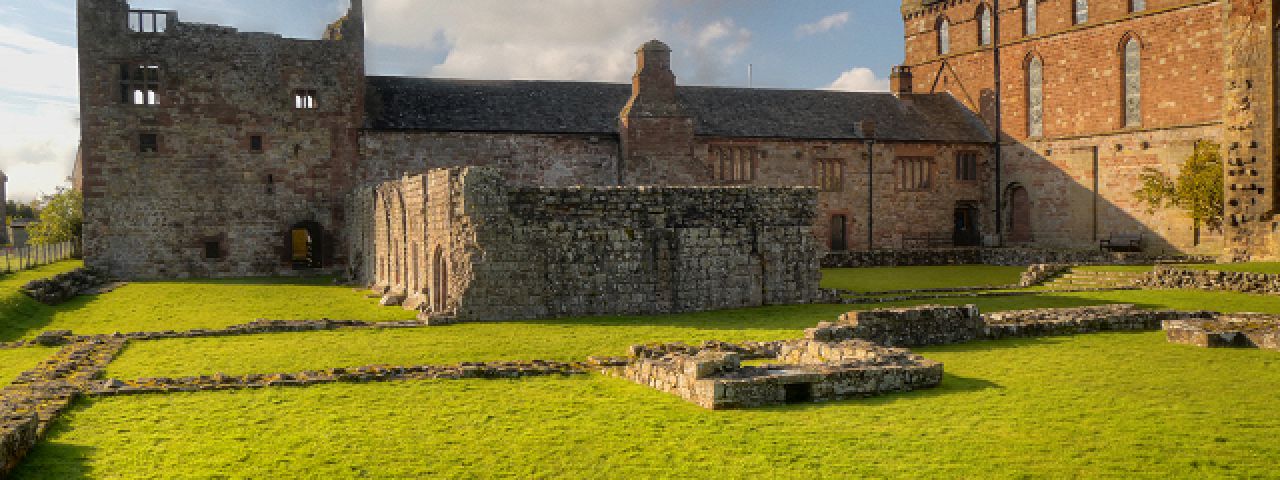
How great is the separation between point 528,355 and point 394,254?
458 inches

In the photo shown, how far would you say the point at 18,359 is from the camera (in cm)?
1413

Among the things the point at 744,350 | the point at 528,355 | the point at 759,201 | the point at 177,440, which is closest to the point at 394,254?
the point at 759,201

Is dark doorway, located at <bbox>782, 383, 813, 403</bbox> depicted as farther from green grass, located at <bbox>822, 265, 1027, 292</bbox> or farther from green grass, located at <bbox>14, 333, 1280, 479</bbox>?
green grass, located at <bbox>822, 265, 1027, 292</bbox>

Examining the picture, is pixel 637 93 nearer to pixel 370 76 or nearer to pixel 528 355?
pixel 370 76

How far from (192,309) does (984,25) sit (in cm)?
3582

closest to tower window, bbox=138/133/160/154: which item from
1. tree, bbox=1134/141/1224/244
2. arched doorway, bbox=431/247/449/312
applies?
arched doorway, bbox=431/247/449/312

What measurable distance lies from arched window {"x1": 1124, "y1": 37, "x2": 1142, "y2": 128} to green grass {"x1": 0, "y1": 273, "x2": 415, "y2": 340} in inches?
1165

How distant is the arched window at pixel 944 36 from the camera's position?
46.0 meters

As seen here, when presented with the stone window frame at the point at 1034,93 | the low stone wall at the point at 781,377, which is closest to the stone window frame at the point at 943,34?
the stone window frame at the point at 1034,93

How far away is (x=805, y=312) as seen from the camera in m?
19.8

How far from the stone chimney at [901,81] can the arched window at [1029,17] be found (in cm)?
519

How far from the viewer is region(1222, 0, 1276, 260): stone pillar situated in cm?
2911

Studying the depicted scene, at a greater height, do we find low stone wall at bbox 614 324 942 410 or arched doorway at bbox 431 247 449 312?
arched doorway at bbox 431 247 449 312

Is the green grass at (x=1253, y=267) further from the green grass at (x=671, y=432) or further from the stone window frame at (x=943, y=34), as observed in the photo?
the stone window frame at (x=943, y=34)
